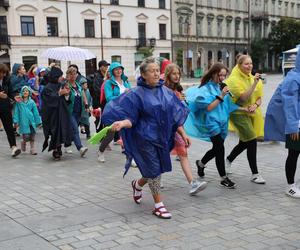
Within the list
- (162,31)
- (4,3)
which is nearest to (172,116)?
(4,3)

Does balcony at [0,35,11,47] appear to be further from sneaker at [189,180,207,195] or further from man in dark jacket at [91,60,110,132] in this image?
sneaker at [189,180,207,195]

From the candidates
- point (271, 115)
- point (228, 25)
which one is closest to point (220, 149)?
point (271, 115)

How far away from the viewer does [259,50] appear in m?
67.4

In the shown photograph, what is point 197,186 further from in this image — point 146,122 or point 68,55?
point 68,55

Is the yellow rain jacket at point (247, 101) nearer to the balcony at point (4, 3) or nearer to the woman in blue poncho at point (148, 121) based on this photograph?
the woman in blue poncho at point (148, 121)

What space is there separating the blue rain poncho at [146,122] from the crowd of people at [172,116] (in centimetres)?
1

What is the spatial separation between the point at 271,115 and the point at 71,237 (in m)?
2.84

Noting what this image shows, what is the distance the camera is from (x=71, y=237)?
436 cm

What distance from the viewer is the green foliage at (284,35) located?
6769 centimetres

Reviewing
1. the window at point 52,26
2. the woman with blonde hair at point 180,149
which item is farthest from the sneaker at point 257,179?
the window at point 52,26

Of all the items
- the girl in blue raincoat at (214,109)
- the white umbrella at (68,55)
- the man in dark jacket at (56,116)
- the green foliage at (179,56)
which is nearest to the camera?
the girl in blue raincoat at (214,109)

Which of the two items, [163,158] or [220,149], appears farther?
[220,149]

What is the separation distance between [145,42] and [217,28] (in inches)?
624

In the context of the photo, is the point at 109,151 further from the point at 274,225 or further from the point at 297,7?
the point at 297,7
